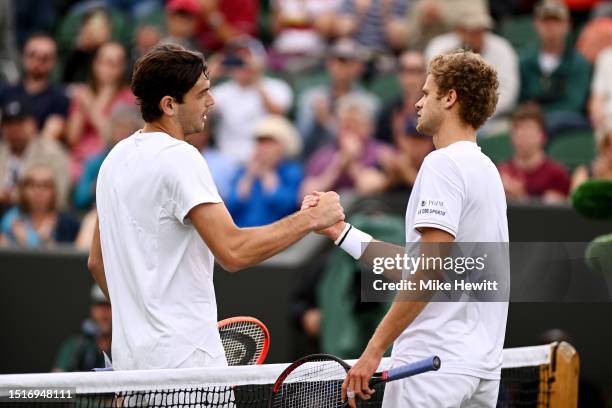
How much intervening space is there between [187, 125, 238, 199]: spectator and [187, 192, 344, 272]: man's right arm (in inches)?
227

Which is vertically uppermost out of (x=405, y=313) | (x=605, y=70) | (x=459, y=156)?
(x=605, y=70)

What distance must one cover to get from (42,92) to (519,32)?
4893mm

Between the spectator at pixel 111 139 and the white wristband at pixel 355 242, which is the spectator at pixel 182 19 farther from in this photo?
the white wristband at pixel 355 242

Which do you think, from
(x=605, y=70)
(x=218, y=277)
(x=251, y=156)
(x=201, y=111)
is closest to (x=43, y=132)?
(x=251, y=156)

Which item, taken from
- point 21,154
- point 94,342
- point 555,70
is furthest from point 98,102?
point 555,70

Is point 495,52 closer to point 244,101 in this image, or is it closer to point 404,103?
point 404,103

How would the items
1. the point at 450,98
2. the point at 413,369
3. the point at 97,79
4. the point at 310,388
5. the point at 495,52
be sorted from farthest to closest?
the point at 97,79
the point at 495,52
the point at 310,388
the point at 450,98
the point at 413,369

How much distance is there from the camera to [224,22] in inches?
513

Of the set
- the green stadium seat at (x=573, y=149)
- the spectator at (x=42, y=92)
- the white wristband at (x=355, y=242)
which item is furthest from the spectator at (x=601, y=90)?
the white wristband at (x=355, y=242)

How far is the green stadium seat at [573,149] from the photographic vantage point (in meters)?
9.80

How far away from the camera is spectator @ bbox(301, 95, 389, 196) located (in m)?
9.98

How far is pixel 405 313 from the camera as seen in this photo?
4.07m

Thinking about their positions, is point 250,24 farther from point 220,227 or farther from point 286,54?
point 220,227

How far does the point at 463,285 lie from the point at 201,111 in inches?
44.8
